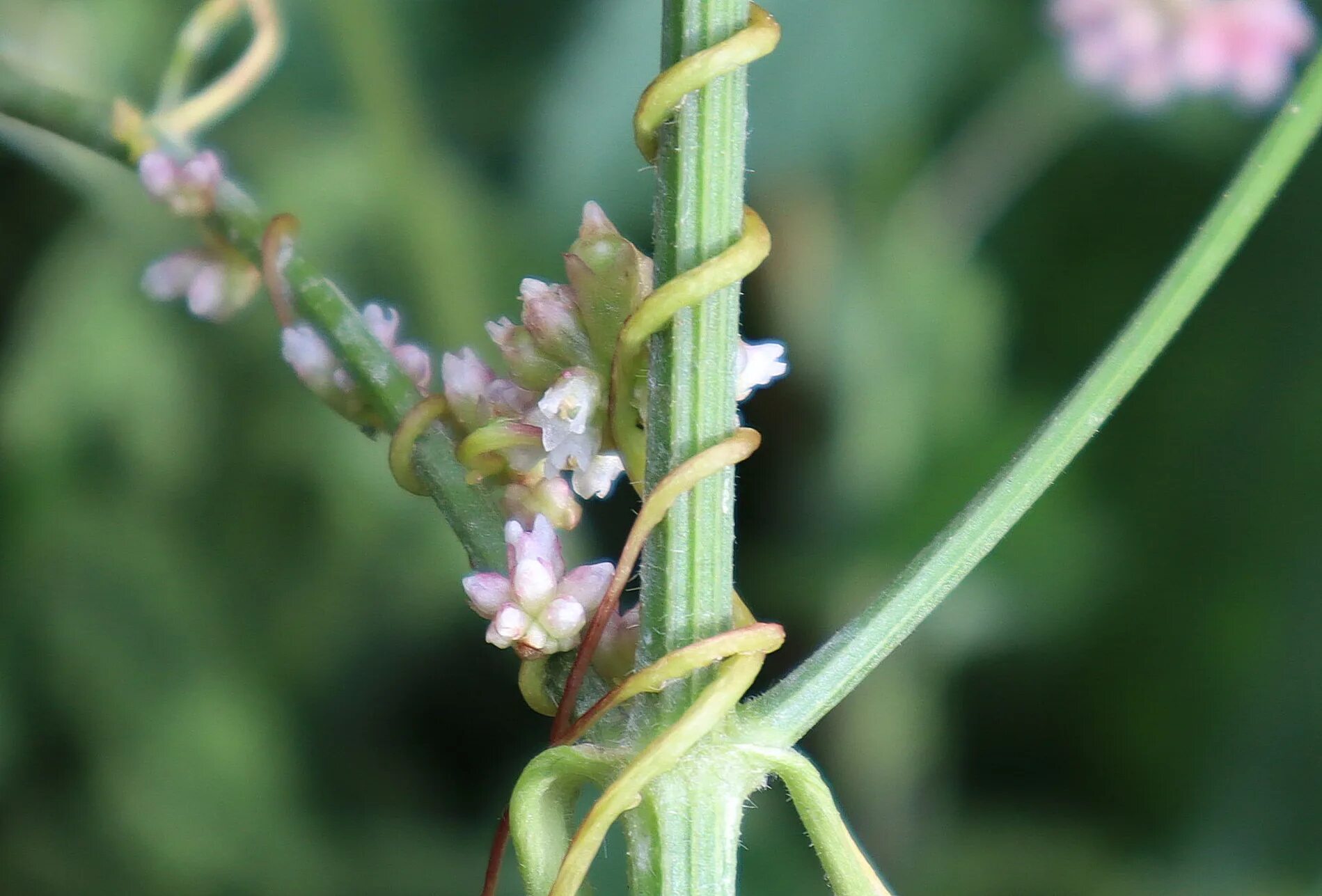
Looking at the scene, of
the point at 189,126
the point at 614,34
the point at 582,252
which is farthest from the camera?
the point at 614,34

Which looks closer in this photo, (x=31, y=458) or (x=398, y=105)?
(x=398, y=105)

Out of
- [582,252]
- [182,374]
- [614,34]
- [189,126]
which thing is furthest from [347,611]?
[582,252]

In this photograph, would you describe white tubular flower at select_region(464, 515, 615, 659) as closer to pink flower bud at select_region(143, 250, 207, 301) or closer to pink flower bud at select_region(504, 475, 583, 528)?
pink flower bud at select_region(504, 475, 583, 528)

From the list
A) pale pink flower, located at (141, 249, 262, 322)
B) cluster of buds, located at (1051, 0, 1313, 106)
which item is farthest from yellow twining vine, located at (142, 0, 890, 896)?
cluster of buds, located at (1051, 0, 1313, 106)

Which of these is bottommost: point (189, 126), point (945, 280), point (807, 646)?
point (189, 126)

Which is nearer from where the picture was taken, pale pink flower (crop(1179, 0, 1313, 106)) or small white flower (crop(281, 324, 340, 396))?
small white flower (crop(281, 324, 340, 396))

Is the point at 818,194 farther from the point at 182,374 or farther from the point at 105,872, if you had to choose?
the point at 105,872
